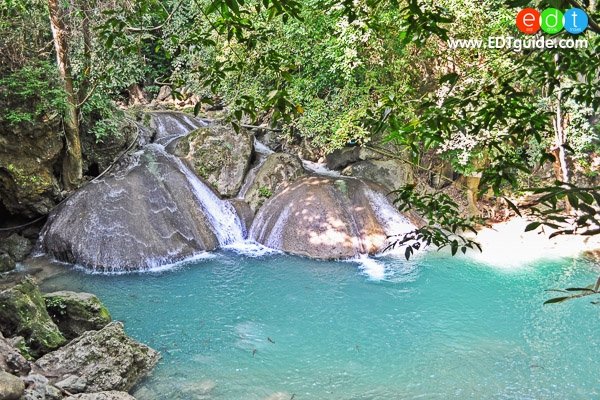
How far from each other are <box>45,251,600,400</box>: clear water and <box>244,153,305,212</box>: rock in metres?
2.07

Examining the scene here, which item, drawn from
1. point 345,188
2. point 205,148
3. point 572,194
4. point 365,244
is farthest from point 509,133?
point 205,148

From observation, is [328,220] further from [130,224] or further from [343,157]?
[130,224]

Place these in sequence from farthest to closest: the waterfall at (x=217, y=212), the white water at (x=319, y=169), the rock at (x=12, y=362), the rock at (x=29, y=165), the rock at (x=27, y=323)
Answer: the white water at (x=319, y=169)
the waterfall at (x=217, y=212)
the rock at (x=29, y=165)
the rock at (x=27, y=323)
the rock at (x=12, y=362)

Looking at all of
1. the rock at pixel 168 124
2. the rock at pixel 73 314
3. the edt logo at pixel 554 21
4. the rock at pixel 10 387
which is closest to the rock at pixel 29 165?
the rock at pixel 168 124

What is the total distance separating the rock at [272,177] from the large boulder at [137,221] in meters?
0.77

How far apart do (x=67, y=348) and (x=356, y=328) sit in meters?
4.01

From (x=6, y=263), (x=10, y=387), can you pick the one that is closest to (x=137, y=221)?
(x=6, y=263)

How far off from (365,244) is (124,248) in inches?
203

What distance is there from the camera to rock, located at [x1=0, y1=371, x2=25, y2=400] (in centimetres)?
330

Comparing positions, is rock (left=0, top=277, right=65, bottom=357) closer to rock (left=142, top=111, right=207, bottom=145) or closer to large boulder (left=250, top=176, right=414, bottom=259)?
large boulder (left=250, top=176, right=414, bottom=259)

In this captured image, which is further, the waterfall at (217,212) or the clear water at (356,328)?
the waterfall at (217,212)

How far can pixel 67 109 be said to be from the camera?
29.3ft

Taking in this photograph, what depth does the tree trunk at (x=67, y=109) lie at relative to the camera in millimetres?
8680

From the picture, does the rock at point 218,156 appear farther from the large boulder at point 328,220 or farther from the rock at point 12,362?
the rock at point 12,362
